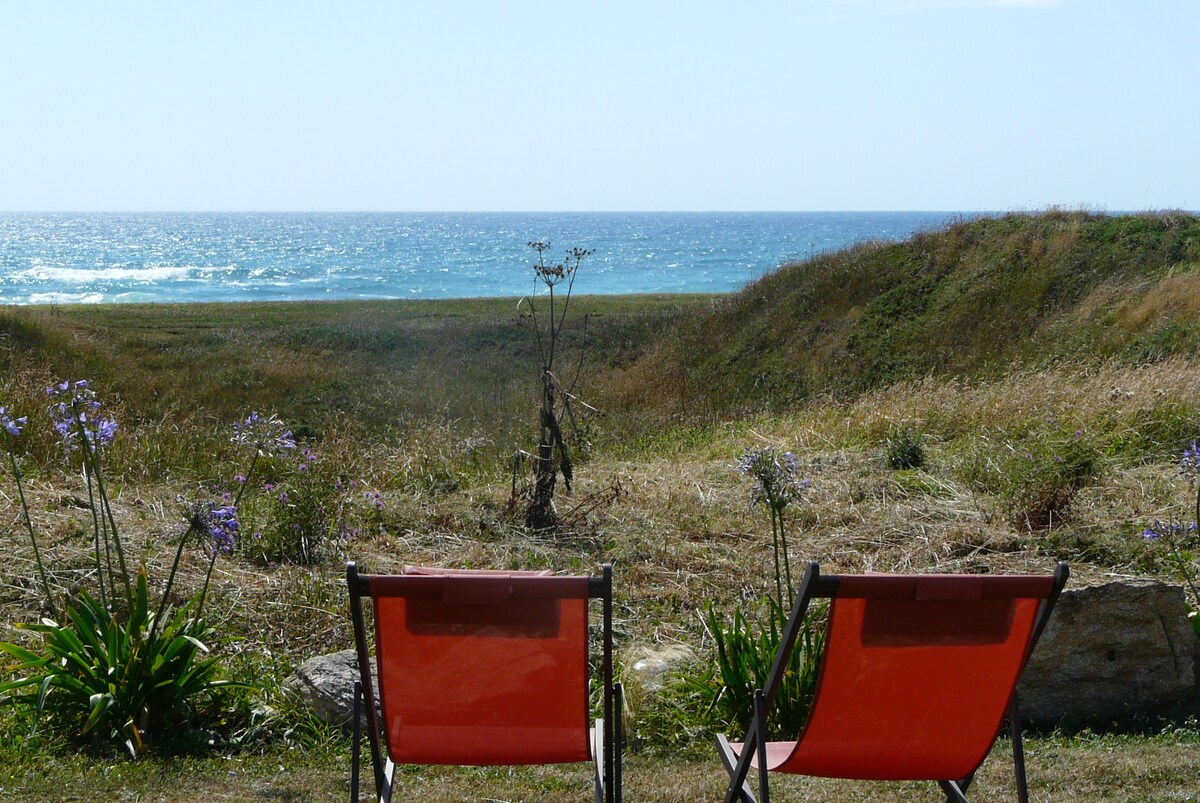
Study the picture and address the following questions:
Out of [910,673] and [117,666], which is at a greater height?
[910,673]

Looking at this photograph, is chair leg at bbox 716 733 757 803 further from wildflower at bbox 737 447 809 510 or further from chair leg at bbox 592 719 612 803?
wildflower at bbox 737 447 809 510

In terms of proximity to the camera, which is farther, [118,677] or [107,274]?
[107,274]

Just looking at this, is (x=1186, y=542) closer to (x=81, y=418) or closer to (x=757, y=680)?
(x=757, y=680)

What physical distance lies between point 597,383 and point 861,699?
20.1 m

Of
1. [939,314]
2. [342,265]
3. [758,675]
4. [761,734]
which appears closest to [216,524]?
[758,675]

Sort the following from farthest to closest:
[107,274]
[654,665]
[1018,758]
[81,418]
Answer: [107,274] → [654,665] → [81,418] → [1018,758]

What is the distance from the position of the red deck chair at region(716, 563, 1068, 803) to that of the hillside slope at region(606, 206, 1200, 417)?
45.4ft

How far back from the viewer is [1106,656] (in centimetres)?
432

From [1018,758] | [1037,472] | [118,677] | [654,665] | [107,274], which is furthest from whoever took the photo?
[107,274]

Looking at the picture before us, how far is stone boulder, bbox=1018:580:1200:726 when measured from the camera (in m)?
4.27

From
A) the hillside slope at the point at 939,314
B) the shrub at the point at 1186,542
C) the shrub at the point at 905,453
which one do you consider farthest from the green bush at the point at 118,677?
the hillside slope at the point at 939,314

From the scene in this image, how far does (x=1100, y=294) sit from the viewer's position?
20.1 metres

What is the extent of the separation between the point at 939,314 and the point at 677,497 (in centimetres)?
1590

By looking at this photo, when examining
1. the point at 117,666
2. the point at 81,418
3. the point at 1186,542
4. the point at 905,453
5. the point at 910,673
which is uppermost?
the point at 81,418
